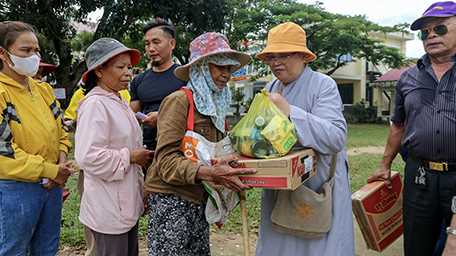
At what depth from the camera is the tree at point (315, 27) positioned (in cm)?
1484

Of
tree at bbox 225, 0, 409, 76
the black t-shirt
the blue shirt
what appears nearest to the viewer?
the blue shirt

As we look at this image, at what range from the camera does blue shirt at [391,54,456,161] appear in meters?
2.16

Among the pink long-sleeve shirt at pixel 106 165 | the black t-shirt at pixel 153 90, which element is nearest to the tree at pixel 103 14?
the black t-shirt at pixel 153 90

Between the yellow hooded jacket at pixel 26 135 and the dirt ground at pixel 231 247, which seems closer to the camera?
the yellow hooded jacket at pixel 26 135

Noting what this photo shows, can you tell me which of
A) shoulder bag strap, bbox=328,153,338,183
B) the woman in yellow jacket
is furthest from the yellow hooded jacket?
shoulder bag strap, bbox=328,153,338,183

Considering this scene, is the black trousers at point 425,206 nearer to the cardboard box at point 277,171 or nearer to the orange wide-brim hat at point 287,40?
the cardboard box at point 277,171

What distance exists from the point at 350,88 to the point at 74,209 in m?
25.4

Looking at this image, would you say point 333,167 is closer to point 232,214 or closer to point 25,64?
point 25,64

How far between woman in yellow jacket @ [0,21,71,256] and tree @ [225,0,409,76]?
43.6 ft

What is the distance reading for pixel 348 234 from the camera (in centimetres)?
206

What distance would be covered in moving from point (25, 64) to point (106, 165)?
0.96 m

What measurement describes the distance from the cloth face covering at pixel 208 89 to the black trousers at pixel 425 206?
1567 mm

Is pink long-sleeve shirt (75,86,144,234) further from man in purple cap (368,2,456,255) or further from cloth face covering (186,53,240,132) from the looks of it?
man in purple cap (368,2,456,255)

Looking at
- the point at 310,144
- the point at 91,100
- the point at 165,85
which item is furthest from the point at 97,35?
the point at 310,144
